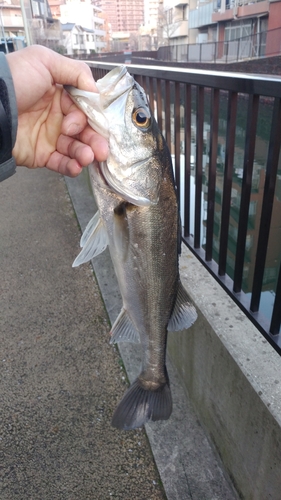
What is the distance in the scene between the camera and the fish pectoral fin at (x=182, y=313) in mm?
1982

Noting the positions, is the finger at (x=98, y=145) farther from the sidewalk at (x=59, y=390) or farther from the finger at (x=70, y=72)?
the sidewalk at (x=59, y=390)

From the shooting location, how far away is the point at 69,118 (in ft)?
5.62

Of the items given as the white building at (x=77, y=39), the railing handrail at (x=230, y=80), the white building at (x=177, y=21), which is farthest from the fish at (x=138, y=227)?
the white building at (x=77, y=39)

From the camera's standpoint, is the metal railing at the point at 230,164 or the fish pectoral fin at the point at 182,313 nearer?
the metal railing at the point at 230,164

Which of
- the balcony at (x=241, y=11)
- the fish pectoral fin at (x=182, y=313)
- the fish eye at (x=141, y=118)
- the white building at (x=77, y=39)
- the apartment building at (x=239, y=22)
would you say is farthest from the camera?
the white building at (x=77, y=39)

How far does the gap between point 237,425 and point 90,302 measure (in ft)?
6.31

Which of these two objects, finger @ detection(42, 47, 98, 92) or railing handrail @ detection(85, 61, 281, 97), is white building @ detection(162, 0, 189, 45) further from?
finger @ detection(42, 47, 98, 92)

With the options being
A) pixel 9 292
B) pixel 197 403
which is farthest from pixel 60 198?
pixel 197 403

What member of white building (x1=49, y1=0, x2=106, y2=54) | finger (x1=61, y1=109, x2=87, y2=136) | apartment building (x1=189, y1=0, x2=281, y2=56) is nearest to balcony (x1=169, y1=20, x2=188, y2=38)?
apartment building (x1=189, y1=0, x2=281, y2=56)

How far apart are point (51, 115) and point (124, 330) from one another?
1.20m

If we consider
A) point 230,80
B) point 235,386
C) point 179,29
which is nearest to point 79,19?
point 179,29

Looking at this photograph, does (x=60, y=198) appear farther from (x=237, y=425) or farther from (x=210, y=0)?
(x=210, y=0)

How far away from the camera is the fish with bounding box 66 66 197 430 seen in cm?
161

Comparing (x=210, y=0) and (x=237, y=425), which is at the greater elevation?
(x=210, y=0)
